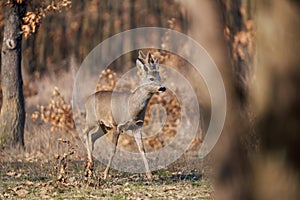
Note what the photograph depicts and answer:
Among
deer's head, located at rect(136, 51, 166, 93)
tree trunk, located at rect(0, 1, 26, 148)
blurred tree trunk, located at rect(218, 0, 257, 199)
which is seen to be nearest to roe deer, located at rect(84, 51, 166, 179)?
deer's head, located at rect(136, 51, 166, 93)

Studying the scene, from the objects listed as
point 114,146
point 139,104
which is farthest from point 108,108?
point 114,146

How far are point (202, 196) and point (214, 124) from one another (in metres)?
6.30

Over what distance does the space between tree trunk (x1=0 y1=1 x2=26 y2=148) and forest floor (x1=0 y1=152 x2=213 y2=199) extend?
3949mm

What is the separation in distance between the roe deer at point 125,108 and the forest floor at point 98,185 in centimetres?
40

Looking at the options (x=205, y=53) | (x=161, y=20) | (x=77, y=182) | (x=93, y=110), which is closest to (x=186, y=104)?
(x=93, y=110)

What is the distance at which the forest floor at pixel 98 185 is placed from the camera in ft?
38.0

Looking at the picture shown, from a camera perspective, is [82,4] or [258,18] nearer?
[258,18]

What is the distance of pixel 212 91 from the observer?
5457 mm

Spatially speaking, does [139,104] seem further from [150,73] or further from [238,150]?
[238,150]

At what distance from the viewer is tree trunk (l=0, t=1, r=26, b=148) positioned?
60.1 ft

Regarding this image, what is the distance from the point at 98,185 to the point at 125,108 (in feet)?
6.99

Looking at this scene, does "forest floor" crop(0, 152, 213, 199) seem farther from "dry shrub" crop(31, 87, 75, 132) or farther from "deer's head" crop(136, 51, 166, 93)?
"dry shrub" crop(31, 87, 75, 132)

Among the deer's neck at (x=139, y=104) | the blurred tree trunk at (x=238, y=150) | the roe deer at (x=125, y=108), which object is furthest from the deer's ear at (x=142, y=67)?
the blurred tree trunk at (x=238, y=150)

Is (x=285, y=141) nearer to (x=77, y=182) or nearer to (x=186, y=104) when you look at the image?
(x=77, y=182)
